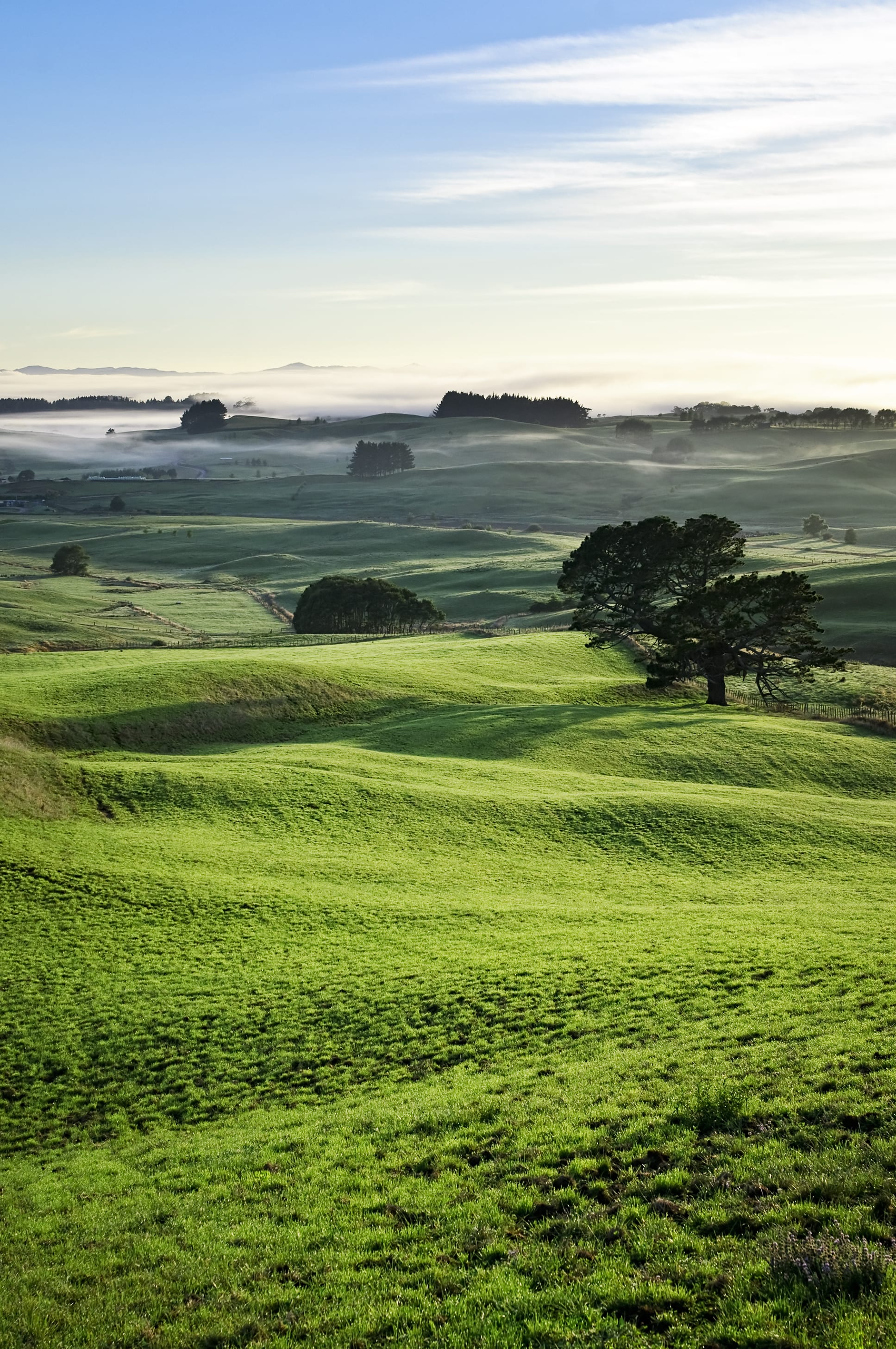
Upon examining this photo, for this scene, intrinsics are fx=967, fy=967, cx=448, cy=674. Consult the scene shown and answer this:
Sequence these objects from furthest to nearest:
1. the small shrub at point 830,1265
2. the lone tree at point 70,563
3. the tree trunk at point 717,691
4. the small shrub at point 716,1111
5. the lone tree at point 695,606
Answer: the lone tree at point 70,563 → the tree trunk at point 717,691 → the lone tree at point 695,606 → the small shrub at point 716,1111 → the small shrub at point 830,1265

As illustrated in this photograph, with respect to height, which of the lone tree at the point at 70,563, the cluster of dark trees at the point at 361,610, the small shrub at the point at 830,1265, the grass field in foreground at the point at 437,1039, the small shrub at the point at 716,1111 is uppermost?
the lone tree at the point at 70,563

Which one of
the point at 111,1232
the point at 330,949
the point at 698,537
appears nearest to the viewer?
the point at 111,1232

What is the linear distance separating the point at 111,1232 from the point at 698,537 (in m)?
75.5

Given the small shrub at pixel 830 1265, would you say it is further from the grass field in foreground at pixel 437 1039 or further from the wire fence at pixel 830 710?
the wire fence at pixel 830 710

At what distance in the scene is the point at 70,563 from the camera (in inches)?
6319

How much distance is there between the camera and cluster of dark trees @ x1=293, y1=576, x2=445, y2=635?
11600 centimetres

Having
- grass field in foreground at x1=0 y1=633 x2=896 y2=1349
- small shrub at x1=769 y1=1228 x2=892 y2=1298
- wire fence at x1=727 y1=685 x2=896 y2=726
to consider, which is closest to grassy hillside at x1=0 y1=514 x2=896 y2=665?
wire fence at x1=727 y1=685 x2=896 y2=726

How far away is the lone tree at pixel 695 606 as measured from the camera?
2997 inches

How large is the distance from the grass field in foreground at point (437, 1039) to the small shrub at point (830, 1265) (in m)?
0.09

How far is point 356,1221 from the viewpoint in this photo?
1614cm

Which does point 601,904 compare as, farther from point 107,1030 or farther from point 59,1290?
point 59,1290

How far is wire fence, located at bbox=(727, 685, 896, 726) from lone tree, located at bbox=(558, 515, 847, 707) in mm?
1430

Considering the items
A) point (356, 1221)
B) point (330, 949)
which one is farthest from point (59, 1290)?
point (330, 949)

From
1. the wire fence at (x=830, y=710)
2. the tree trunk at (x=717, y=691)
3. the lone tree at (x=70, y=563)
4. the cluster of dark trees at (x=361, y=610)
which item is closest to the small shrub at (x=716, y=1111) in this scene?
the wire fence at (x=830, y=710)
